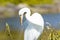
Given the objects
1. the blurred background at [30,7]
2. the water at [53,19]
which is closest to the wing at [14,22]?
the blurred background at [30,7]

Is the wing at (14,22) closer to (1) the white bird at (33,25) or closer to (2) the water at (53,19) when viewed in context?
(1) the white bird at (33,25)

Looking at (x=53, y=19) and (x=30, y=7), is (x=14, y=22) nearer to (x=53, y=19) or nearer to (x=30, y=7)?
(x=30, y=7)

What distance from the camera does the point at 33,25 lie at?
3.51 ft

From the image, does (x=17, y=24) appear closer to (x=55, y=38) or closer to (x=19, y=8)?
(x=19, y=8)

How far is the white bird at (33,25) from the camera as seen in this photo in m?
1.07

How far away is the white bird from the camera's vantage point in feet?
3.51

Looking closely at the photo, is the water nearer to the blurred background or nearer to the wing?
the blurred background

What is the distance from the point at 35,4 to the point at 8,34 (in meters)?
0.33

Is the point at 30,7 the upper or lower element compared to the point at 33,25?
upper

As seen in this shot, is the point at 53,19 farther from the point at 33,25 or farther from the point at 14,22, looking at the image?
the point at 14,22

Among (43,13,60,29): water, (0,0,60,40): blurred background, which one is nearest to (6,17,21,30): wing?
(0,0,60,40): blurred background

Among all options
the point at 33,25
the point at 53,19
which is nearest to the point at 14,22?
the point at 33,25

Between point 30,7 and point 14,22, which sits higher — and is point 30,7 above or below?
above

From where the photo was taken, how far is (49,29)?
1.07 metres
